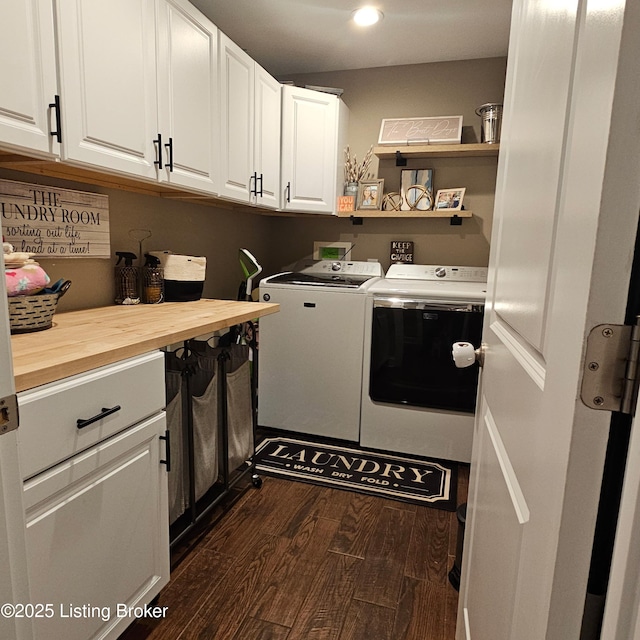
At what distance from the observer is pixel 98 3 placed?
1.40m

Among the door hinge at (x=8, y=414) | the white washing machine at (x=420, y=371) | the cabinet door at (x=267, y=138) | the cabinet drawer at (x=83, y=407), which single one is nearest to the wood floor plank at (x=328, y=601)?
the cabinet drawer at (x=83, y=407)

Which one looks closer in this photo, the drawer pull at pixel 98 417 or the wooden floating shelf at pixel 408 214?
the drawer pull at pixel 98 417

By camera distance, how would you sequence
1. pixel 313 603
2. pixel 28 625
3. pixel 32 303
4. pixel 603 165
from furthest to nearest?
1. pixel 313 603
2. pixel 32 303
3. pixel 28 625
4. pixel 603 165

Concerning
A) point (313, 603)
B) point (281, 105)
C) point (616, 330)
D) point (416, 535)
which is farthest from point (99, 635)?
point (281, 105)

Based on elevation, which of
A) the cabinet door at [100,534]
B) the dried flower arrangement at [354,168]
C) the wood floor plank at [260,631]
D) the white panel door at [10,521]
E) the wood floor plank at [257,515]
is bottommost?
the wood floor plank at [260,631]

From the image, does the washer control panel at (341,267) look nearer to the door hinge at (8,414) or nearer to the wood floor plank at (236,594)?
the wood floor plank at (236,594)

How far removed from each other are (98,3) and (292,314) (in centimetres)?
173

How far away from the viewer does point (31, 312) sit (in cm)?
135

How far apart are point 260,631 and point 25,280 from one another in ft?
4.28

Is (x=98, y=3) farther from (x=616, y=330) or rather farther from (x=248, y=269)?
(x=616, y=330)

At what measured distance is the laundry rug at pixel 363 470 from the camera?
7.36 feet

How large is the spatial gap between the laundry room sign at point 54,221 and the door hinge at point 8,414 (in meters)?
0.97

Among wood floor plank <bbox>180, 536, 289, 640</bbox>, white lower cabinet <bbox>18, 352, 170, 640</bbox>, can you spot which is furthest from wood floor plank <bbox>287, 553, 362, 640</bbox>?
white lower cabinet <bbox>18, 352, 170, 640</bbox>

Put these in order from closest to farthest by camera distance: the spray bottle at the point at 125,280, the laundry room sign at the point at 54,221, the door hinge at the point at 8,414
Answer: the door hinge at the point at 8,414 → the laundry room sign at the point at 54,221 → the spray bottle at the point at 125,280
